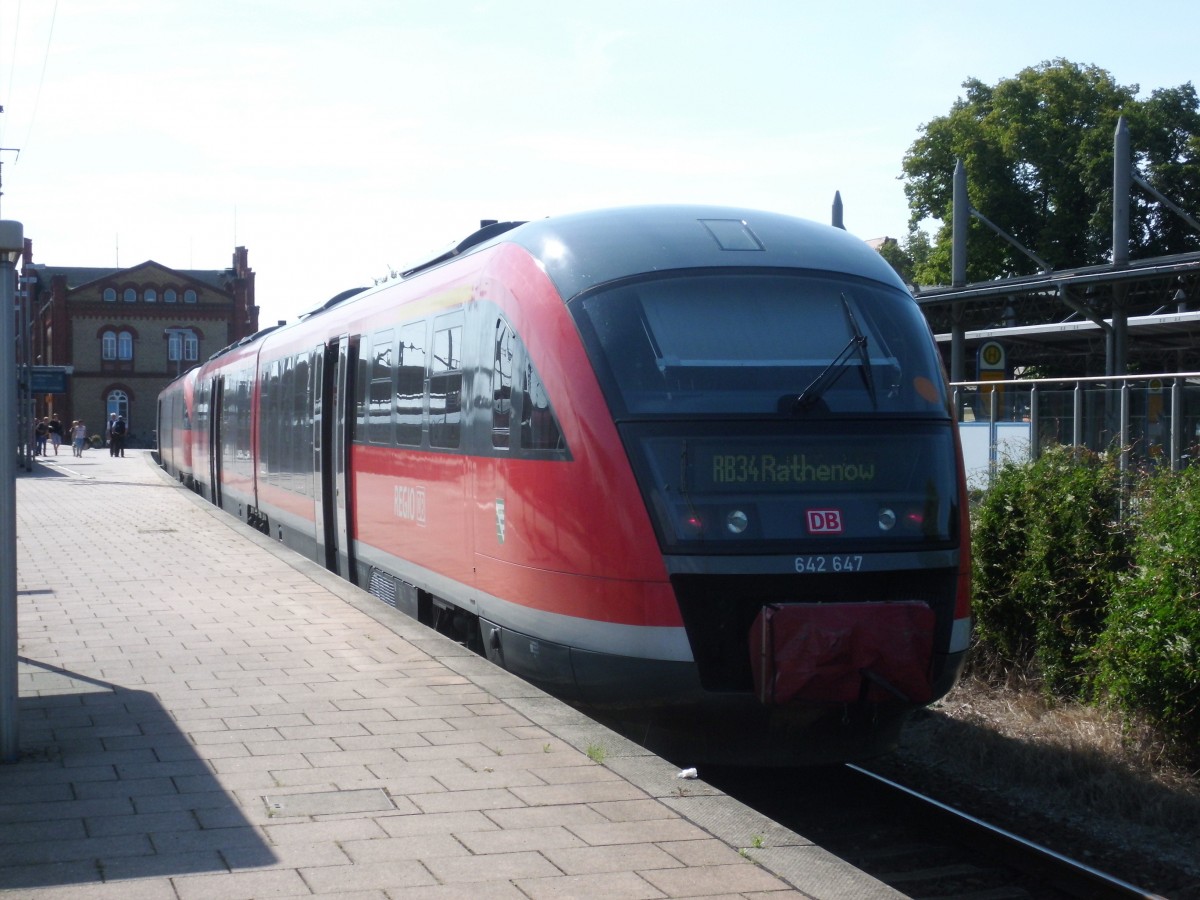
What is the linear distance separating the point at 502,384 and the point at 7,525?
3.03 meters

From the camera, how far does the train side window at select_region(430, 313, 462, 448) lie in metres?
9.43

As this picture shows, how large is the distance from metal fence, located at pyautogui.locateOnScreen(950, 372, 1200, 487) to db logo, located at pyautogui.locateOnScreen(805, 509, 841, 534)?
15.0 feet

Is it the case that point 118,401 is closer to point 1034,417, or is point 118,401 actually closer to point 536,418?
point 1034,417

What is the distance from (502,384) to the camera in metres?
8.44

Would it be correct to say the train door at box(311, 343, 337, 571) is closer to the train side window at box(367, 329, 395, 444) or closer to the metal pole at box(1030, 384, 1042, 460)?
the train side window at box(367, 329, 395, 444)

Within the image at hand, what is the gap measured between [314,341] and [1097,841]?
10.4 meters

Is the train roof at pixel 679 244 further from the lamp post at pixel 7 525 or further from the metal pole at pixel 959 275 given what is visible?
the metal pole at pixel 959 275

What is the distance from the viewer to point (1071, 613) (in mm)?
9562

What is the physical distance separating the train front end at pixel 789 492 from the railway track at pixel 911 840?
0.50 m

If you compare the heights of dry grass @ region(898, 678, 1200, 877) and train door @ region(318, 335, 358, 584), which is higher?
train door @ region(318, 335, 358, 584)

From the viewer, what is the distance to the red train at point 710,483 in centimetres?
695

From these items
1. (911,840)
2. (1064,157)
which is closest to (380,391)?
(911,840)

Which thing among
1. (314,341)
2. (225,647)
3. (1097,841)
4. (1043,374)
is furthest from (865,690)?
(1043,374)

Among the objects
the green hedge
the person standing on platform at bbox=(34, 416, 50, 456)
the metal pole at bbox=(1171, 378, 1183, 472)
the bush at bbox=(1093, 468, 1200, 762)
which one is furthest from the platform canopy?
the person standing on platform at bbox=(34, 416, 50, 456)
